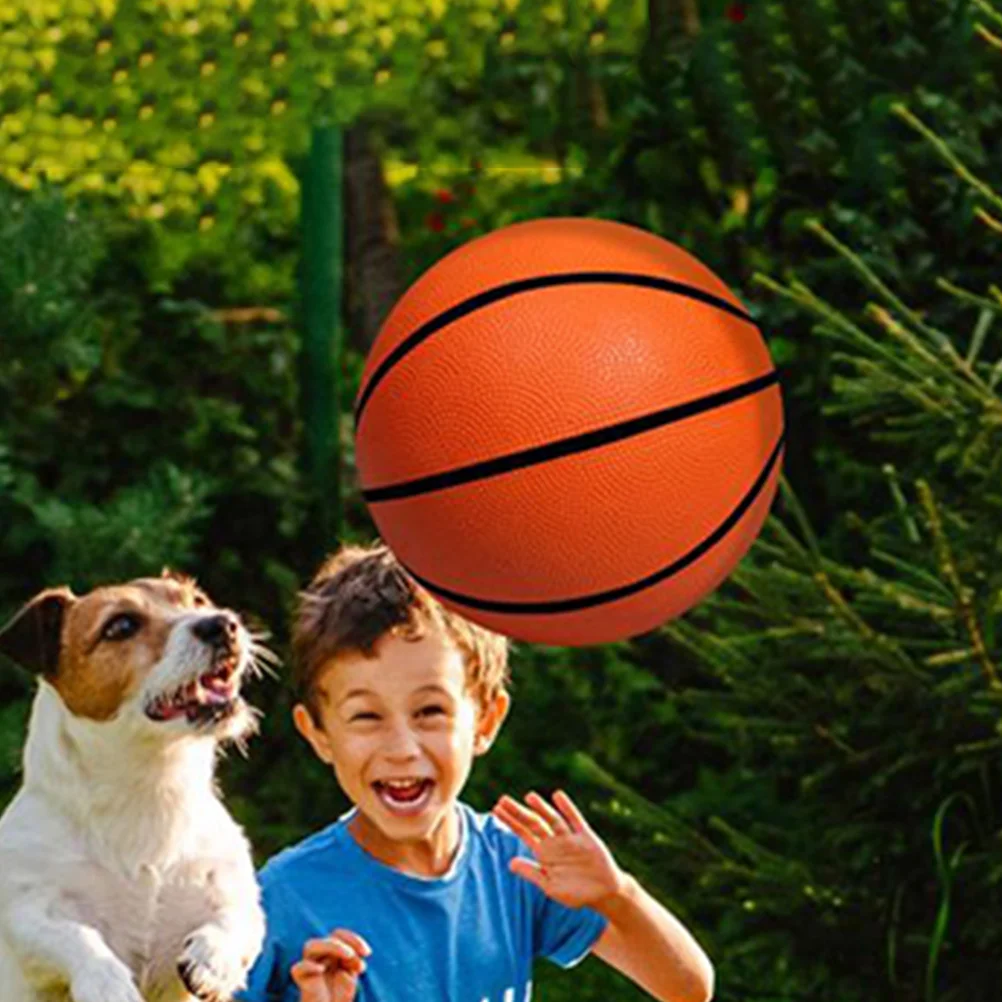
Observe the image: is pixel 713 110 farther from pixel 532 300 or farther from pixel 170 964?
pixel 170 964

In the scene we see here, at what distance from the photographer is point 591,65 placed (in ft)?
34.4

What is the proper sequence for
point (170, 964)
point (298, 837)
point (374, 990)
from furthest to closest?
point (298, 837) → point (170, 964) → point (374, 990)

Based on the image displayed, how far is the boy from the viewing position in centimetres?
433

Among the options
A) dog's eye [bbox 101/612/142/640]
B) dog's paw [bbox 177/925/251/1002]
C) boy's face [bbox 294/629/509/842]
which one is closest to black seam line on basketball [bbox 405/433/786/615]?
boy's face [bbox 294/629/509/842]

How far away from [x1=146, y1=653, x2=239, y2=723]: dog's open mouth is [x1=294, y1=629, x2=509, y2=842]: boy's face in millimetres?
131

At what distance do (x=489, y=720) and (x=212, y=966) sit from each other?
1.91 feet

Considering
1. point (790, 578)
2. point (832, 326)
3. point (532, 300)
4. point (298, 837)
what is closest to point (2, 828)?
point (532, 300)

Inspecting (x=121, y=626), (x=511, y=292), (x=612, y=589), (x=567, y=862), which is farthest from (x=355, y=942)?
(x=511, y=292)

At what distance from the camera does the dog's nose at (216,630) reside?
4.55 m

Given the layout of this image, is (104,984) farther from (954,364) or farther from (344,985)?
(954,364)

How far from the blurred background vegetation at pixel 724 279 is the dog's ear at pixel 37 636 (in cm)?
247

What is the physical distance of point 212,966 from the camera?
432cm

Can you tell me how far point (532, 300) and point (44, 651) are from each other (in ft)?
3.12

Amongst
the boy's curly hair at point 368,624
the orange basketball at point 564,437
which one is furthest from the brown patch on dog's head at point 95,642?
the orange basketball at point 564,437
